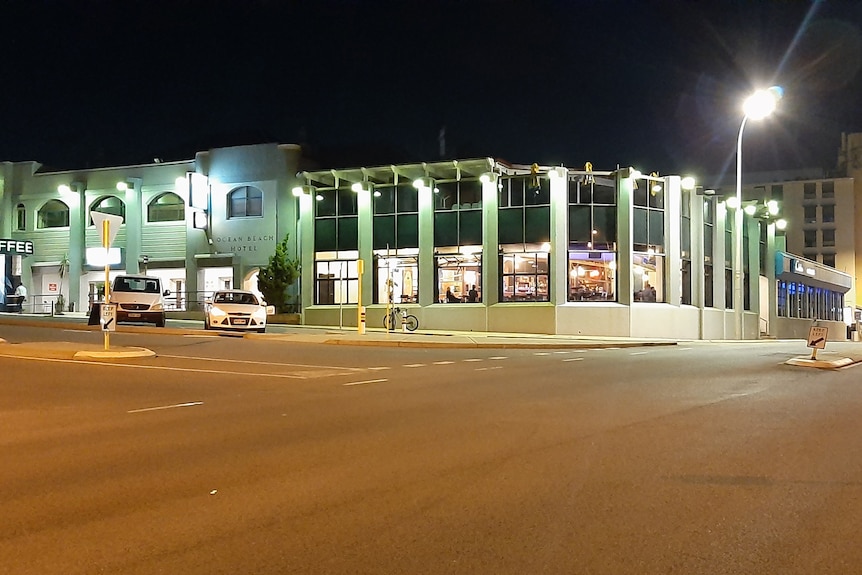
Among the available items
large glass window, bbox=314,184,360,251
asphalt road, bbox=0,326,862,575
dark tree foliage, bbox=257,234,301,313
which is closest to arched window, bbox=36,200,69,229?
dark tree foliage, bbox=257,234,301,313

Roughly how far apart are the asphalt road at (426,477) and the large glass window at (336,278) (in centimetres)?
2298

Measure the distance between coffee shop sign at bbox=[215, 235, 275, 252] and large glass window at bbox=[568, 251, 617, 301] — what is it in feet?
53.8

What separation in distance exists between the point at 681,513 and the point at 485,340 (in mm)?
22559

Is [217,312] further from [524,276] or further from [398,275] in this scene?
[524,276]

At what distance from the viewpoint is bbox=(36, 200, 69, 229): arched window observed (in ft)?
155

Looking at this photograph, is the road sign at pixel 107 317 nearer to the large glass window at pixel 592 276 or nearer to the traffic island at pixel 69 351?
the traffic island at pixel 69 351

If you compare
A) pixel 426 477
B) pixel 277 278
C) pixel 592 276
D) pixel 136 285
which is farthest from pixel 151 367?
pixel 592 276

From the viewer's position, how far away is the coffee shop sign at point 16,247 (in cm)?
4575

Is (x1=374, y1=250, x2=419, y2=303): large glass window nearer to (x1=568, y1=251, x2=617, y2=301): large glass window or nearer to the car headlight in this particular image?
(x1=568, y1=251, x2=617, y2=301): large glass window

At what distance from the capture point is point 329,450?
28.1 ft

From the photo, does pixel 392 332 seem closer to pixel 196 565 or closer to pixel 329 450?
pixel 329 450

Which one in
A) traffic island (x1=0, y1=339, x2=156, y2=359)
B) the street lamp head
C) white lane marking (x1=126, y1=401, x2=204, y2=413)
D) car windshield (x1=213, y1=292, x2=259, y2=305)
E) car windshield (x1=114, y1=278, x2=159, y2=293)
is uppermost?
the street lamp head

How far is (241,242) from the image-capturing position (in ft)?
139

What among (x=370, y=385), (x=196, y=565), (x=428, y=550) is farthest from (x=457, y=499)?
(x=370, y=385)
